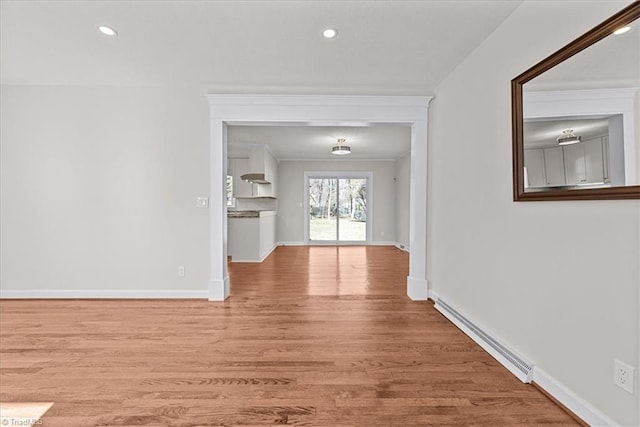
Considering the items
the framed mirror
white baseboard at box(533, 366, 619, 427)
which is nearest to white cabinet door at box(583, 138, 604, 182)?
the framed mirror

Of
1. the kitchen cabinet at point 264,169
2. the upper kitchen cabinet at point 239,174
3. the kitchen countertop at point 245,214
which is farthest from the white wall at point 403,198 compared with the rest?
the upper kitchen cabinet at point 239,174

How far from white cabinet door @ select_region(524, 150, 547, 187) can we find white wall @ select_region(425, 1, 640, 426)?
0.46ft

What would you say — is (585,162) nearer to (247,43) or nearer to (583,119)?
(583,119)

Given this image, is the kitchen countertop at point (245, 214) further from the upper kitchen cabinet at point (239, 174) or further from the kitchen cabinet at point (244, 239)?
the upper kitchen cabinet at point (239, 174)

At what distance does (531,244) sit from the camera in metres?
1.86

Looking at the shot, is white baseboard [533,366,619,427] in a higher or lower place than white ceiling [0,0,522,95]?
lower

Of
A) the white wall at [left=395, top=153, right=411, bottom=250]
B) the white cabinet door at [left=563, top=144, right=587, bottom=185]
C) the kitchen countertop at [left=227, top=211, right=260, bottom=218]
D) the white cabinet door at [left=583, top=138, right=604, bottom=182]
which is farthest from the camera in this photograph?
the white wall at [left=395, top=153, right=411, bottom=250]

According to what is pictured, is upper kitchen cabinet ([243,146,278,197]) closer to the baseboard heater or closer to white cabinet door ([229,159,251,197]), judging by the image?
white cabinet door ([229,159,251,197])

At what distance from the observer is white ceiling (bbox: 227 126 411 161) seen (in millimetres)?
5188

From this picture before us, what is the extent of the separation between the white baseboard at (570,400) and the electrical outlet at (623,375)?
0.19 metres

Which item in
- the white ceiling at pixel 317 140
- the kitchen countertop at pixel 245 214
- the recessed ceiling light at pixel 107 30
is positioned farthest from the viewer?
the kitchen countertop at pixel 245 214

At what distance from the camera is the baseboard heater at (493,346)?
1854mm

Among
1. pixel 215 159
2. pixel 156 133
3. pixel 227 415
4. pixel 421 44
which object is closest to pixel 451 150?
pixel 421 44

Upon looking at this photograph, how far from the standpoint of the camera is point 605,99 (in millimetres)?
1392
